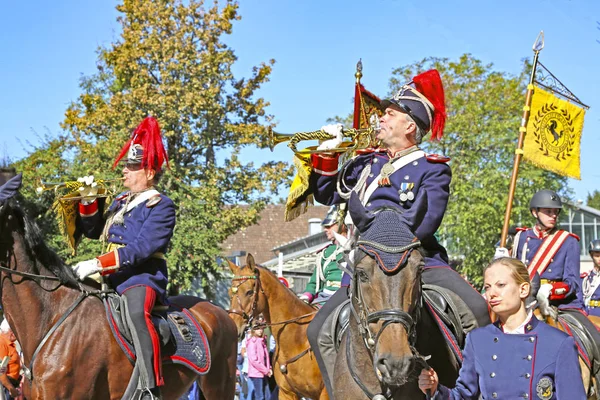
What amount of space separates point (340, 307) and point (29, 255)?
3234 mm

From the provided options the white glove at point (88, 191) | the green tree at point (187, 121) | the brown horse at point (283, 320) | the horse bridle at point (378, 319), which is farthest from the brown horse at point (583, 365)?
the green tree at point (187, 121)

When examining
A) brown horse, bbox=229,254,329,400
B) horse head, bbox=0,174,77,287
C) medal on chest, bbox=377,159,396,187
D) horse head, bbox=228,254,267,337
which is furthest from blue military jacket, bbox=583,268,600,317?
horse head, bbox=0,174,77,287

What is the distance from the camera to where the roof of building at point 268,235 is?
64.4 meters

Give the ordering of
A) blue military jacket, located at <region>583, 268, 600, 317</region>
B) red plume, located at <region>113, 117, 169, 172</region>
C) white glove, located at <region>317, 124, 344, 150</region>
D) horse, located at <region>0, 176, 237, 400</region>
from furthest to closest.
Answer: blue military jacket, located at <region>583, 268, 600, 317</region> < red plume, located at <region>113, 117, 169, 172</region> < horse, located at <region>0, 176, 237, 400</region> < white glove, located at <region>317, 124, 344, 150</region>

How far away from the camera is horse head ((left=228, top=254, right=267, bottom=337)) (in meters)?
12.5

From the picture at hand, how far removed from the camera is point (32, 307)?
7.54 meters

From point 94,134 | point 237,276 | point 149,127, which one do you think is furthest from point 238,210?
point 149,127

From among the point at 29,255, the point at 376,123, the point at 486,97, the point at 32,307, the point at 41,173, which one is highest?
the point at 486,97

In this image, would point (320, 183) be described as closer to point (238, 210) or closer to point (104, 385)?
point (104, 385)

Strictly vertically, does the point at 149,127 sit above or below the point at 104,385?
above

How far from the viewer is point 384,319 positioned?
4629 millimetres

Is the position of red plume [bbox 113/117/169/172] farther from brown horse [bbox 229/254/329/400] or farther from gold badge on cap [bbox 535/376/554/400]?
gold badge on cap [bbox 535/376/554/400]

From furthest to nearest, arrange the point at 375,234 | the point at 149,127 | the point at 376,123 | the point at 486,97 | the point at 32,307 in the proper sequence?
1. the point at 486,97
2. the point at 149,127
3. the point at 32,307
4. the point at 376,123
5. the point at 375,234

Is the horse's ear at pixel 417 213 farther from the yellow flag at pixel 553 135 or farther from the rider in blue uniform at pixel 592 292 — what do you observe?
the rider in blue uniform at pixel 592 292
